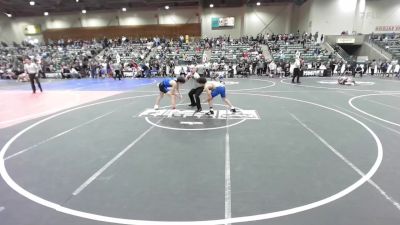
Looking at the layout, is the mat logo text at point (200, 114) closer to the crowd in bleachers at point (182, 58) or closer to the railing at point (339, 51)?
the crowd in bleachers at point (182, 58)

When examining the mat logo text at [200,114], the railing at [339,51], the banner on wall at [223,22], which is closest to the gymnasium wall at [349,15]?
the railing at [339,51]

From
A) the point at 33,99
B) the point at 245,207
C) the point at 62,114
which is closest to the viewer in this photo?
the point at 245,207

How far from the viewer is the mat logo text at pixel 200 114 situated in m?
7.93

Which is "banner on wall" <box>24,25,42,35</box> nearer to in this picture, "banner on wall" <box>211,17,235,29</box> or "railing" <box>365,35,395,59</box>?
"banner on wall" <box>211,17,235,29</box>

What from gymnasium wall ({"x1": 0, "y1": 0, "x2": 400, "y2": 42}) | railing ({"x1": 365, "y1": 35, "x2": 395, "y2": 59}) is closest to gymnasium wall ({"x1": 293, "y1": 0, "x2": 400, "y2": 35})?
gymnasium wall ({"x1": 0, "y1": 0, "x2": 400, "y2": 42})

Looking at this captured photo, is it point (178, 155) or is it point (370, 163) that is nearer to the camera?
point (370, 163)

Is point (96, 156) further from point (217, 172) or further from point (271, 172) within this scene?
point (271, 172)

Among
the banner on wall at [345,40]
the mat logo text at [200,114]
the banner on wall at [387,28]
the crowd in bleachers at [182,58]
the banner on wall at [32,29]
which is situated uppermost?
the banner on wall at [32,29]

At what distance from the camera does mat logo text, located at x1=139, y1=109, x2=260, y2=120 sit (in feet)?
26.0

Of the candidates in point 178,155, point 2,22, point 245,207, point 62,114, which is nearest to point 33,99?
point 62,114

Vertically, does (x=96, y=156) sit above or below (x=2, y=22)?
→ below

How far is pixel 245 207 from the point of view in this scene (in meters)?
3.42

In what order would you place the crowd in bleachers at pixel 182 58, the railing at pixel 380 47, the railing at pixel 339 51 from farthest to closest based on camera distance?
the railing at pixel 380 47, the railing at pixel 339 51, the crowd in bleachers at pixel 182 58

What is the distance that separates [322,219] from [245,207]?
85cm
